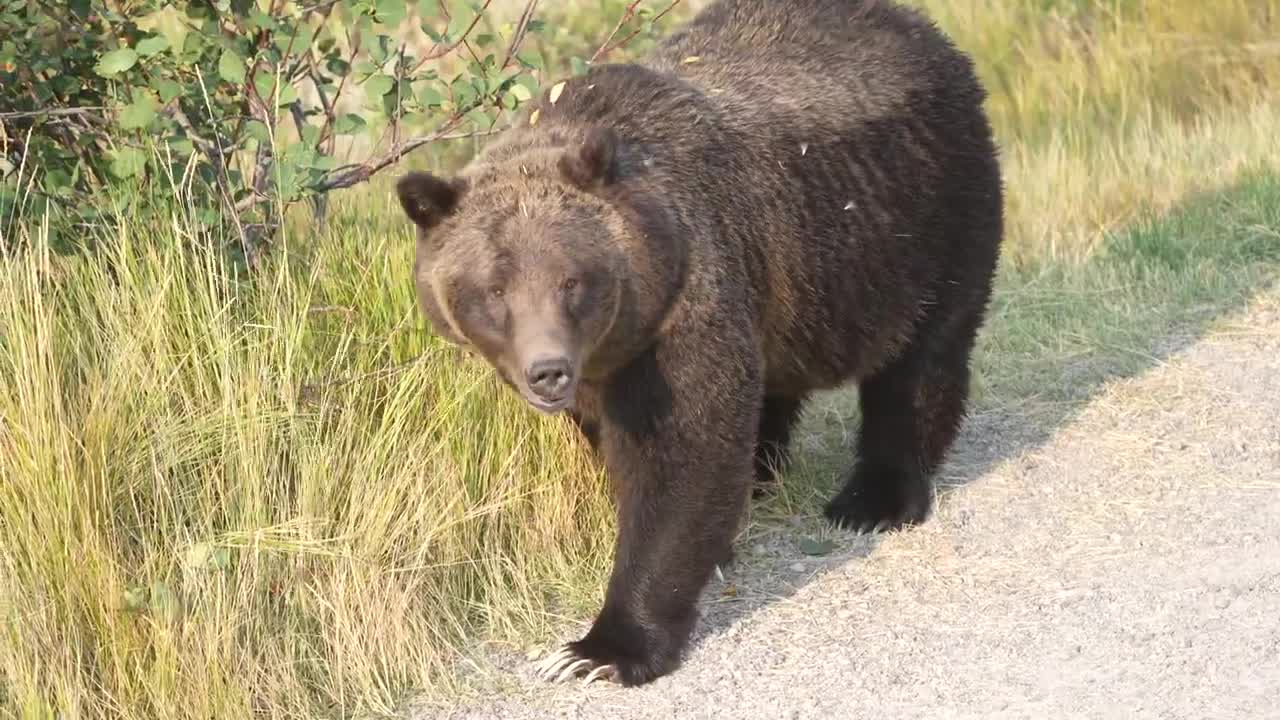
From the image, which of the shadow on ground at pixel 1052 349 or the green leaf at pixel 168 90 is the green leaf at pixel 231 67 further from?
the shadow on ground at pixel 1052 349

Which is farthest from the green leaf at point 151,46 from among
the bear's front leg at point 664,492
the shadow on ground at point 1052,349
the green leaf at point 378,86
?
the shadow on ground at point 1052,349

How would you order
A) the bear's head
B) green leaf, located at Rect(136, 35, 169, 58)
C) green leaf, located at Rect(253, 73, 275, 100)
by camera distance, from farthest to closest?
green leaf, located at Rect(253, 73, 275, 100)
green leaf, located at Rect(136, 35, 169, 58)
the bear's head

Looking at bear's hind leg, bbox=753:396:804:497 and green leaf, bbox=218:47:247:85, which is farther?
bear's hind leg, bbox=753:396:804:497

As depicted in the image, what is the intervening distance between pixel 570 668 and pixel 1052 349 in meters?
3.33

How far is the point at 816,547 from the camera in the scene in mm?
5738

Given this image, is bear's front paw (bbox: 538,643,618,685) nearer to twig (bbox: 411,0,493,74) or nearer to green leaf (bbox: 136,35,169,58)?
twig (bbox: 411,0,493,74)

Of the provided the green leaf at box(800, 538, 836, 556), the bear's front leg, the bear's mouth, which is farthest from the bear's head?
the green leaf at box(800, 538, 836, 556)

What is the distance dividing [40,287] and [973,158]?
3.10 meters

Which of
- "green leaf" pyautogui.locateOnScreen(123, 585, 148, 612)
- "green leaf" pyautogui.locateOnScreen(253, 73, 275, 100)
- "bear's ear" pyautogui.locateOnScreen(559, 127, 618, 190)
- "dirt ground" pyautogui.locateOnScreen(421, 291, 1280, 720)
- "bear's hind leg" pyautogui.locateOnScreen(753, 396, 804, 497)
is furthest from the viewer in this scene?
"bear's hind leg" pyautogui.locateOnScreen(753, 396, 804, 497)

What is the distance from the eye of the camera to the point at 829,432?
6867 mm

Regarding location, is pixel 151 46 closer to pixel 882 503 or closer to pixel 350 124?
pixel 350 124

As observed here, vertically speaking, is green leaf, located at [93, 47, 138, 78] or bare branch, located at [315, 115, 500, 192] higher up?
green leaf, located at [93, 47, 138, 78]

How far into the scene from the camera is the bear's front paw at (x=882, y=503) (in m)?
5.91

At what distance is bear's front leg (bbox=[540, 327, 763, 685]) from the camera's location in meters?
4.89
